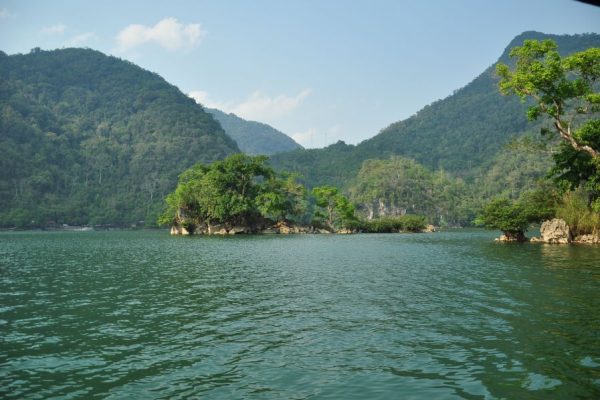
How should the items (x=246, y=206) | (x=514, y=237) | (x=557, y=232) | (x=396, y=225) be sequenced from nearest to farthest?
(x=557, y=232), (x=514, y=237), (x=246, y=206), (x=396, y=225)

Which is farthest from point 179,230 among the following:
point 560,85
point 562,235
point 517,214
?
point 560,85

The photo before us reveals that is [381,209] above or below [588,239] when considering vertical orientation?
above

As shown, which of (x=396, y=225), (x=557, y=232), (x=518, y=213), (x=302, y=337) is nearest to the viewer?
(x=302, y=337)

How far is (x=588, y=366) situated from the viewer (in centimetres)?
1080

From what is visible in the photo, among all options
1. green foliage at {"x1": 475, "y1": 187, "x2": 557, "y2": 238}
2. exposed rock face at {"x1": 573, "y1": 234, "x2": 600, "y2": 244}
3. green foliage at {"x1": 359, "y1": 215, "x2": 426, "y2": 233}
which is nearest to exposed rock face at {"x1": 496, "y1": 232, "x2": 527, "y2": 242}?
green foliage at {"x1": 475, "y1": 187, "x2": 557, "y2": 238}

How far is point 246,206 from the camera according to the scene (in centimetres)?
10606

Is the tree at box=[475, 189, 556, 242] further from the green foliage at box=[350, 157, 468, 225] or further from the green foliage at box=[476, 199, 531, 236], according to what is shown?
the green foliage at box=[350, 157, 468, 225]

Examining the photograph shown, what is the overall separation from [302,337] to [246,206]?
93.0 m

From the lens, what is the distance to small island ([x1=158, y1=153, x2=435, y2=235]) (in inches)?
4210

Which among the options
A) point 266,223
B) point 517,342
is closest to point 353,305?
point 517,342

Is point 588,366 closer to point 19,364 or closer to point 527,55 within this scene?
point 19,364

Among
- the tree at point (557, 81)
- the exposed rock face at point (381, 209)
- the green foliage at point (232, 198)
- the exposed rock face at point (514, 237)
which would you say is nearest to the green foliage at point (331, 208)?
the green foliage at point (232, 198)

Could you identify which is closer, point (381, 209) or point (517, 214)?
point (517, 214)

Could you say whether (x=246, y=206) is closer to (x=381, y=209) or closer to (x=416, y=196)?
(x=381, y=209)
